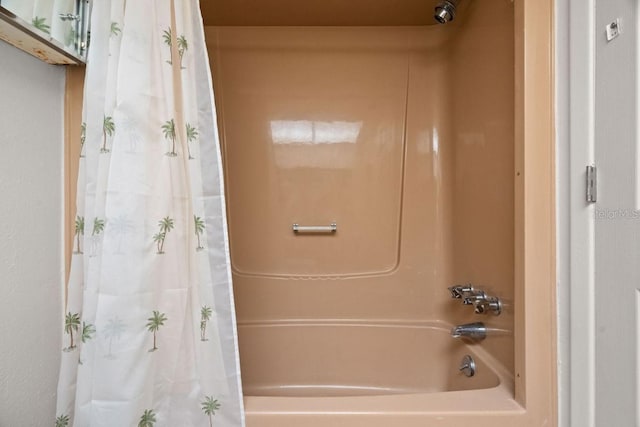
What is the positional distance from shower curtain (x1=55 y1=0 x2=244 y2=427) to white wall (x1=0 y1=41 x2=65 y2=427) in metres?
0.06

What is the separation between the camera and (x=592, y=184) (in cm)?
88

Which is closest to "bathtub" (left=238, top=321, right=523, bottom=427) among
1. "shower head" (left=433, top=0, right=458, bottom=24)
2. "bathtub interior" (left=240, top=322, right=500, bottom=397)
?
"bathtub interior" (left=240, top=322, right=500, bottom=397)

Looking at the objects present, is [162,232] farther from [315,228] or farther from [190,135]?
[315,228]

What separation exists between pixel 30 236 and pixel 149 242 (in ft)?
0.85

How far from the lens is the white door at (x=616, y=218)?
0.77m

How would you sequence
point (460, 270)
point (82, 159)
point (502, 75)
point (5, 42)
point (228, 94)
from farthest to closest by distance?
point (228, 94)
point (460, 270)
point (502, 75)
point (82, 159)
point (5, 42)

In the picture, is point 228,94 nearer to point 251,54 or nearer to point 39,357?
point 251,54

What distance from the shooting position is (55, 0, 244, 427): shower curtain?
792mm

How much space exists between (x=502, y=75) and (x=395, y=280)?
100cm

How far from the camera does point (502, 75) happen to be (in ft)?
4.07

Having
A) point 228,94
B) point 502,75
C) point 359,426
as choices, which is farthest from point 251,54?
point 359,426

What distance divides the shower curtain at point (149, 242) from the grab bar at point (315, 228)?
89 centimetres

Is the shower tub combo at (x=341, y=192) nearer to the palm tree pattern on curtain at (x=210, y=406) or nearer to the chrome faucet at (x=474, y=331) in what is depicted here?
the chrome faucet at (x=474, y=331)

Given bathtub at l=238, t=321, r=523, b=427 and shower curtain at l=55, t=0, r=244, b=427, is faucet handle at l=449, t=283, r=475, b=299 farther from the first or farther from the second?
shower curtain at l=55, t=0, r=244, b=427
